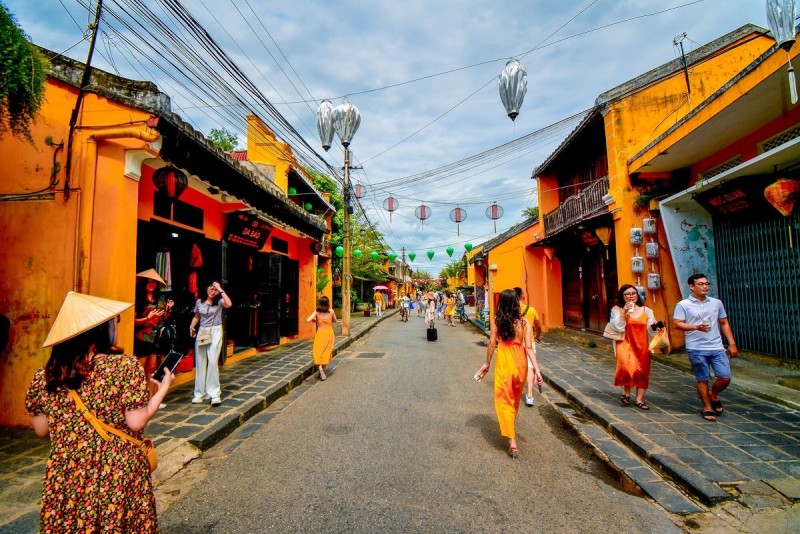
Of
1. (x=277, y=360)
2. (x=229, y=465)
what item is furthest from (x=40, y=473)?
(x=277, y=360)

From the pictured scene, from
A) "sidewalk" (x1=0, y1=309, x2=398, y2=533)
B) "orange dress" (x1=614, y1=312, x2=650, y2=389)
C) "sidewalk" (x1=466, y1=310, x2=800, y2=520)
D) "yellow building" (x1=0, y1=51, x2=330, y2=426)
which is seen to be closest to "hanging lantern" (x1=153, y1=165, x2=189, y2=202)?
"yellow building" (x1=0, y1=51, x2=330, y2=426)

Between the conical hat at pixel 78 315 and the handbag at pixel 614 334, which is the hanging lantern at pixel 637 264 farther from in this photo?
the conical hat at pixel 78 315

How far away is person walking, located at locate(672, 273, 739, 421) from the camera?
4523 mm

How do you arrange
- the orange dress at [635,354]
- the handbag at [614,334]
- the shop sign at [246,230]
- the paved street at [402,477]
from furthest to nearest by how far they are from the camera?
the shop sign at [246,230]
the handbag at [614,334]
the orange dress at [635,354]
the paved street at [402,477]

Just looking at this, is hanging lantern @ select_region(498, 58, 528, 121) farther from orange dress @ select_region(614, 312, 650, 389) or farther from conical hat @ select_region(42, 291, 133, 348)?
conical hat @ select_region(42, 291, 133, 348)

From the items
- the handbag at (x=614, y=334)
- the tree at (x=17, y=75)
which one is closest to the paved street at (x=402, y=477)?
the handbag at (x=614, y=334)

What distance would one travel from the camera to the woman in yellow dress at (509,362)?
3.93 metres

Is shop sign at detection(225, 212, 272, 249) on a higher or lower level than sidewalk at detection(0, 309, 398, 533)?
higher

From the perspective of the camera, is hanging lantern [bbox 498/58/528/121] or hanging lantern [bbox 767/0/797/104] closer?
hanging lantern [bbox 767/0/797/104]

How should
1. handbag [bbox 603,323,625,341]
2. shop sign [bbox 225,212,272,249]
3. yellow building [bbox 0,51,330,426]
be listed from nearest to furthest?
yellow building [bbox 0,51,330,426] < handbag [bbox 603,323,625,341] < shop sign [bbox 225,212,272,249]

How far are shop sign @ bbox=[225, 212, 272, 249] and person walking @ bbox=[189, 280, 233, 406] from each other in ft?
10.8

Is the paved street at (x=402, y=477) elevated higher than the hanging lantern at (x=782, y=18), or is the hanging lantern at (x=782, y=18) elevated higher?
the hanging lantern at (x=782, y=18)

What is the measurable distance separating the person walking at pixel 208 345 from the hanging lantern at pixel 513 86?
537 cm

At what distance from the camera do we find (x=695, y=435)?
4109 mm
